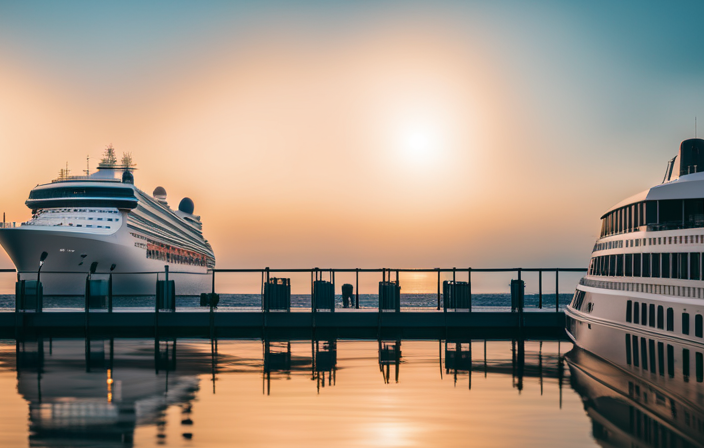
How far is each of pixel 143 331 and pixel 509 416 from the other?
23.1m

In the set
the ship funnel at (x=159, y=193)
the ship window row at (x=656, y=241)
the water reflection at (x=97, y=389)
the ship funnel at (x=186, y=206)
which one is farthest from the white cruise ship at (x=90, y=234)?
the ship window row at (x=656, y=241)

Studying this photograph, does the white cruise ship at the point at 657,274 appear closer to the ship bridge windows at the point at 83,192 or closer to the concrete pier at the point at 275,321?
the concrete pier at the point at 275,321

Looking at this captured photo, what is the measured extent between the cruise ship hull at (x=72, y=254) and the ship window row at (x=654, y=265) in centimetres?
5647

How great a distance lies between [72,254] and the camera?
78125 millimetres

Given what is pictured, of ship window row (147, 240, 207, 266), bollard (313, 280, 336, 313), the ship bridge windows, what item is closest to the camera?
bollard (313, 280, 336, 313)

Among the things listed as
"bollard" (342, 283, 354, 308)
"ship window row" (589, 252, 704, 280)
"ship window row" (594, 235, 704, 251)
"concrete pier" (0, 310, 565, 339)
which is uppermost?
"ship window row" (594, 235, 704, 251)

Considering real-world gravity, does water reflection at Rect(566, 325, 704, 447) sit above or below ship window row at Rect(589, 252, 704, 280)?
below

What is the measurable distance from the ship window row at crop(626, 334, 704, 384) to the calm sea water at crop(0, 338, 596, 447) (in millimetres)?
1879

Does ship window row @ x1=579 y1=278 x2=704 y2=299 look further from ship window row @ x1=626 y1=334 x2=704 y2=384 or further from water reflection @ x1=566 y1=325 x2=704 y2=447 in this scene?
ship window row @ x1=626 y1=334 x2=704 y2=384

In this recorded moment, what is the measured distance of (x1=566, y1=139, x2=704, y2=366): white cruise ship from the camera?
17.0 metres

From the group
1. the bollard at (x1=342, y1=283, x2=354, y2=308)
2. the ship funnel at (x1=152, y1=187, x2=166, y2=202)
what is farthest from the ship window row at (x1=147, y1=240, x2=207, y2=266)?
the bollard at (x1=342, y1=283, x2=354, y2=308)

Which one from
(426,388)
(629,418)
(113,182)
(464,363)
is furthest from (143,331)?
(113,182)

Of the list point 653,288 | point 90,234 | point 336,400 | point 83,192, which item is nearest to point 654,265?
point 653,288

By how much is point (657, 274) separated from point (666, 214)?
5.46ft
